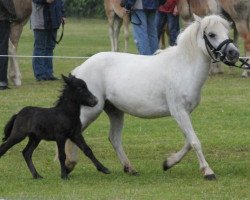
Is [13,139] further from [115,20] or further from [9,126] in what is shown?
[115,20]

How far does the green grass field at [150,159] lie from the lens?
9.23 m

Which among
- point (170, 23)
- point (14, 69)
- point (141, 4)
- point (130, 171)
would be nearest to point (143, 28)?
point (141, 4)

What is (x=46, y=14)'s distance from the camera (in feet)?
61.1

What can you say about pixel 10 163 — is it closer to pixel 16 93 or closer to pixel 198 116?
pixel 198 116

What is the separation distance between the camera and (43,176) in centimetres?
1019

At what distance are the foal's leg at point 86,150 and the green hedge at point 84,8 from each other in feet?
115

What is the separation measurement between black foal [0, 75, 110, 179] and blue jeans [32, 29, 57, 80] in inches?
353

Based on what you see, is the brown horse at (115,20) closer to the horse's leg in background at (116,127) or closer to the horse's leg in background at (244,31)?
the horse's leg in background at (244,31)

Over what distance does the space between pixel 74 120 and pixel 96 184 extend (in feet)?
2.34

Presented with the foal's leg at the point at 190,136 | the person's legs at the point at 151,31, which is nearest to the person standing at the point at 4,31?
the person's legs at the point at 151,31

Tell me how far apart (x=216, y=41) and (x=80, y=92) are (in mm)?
1447

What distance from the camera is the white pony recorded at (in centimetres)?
993

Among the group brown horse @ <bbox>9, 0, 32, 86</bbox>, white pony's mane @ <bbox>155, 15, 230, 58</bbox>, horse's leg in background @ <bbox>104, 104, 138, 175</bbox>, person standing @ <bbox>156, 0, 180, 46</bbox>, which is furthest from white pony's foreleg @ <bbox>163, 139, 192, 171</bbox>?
person standing @ <bbox>156, 0, 180, 46</bbox>

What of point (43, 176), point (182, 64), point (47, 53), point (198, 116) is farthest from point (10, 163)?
point (47, 53)
